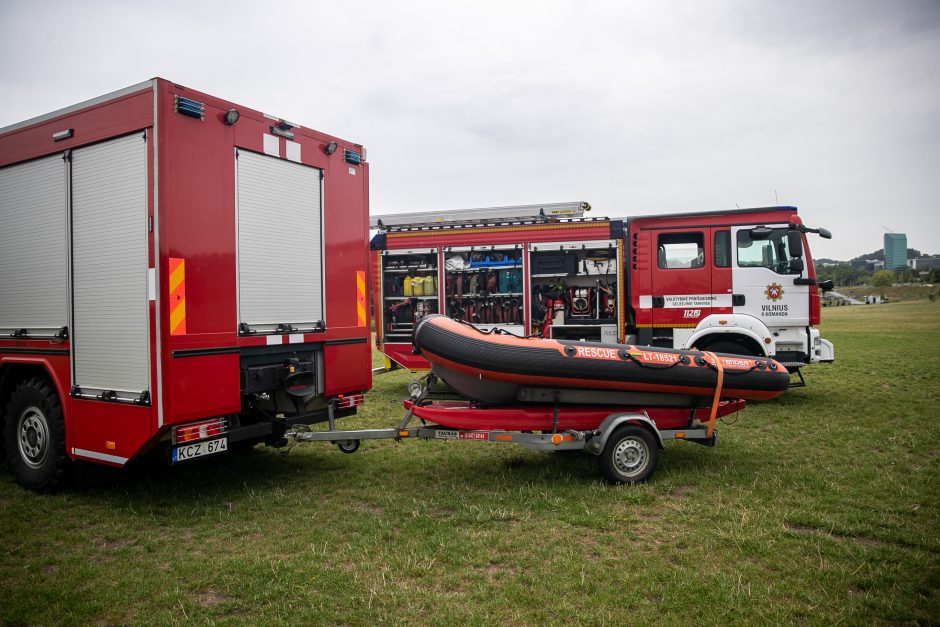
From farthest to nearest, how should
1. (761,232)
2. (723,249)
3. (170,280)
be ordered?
(723,249)
(761,232)
(170,280)

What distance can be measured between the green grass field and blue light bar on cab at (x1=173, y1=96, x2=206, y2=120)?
10.6 feet

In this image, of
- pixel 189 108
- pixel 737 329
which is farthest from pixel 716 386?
pixel 189 108

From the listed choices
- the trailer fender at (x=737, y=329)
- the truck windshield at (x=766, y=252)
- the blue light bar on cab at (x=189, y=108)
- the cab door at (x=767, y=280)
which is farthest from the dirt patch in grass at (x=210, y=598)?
the truck windshield at (x=766, y=252)

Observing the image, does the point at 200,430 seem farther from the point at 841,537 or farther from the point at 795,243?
the point at 795,243

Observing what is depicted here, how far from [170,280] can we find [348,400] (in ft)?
7.57

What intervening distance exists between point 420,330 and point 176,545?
2.67 m

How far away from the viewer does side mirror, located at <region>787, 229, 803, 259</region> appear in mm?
9453

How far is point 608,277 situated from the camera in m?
10.6

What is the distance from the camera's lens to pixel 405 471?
643cm

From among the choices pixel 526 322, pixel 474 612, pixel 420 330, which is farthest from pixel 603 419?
pixel 526 322

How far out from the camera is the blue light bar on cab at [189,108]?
491cm

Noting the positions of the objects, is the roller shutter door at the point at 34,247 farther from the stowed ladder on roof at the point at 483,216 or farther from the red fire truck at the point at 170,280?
the stowed ladder on roof at the point at 483,216

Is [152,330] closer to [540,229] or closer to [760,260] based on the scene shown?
[540,229]

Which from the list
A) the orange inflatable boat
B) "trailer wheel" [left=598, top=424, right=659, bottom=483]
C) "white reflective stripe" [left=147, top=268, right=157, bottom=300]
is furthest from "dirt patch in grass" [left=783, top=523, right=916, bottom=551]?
"white reflective stripe" [left=147, top=268, right=157, bottom=300]
